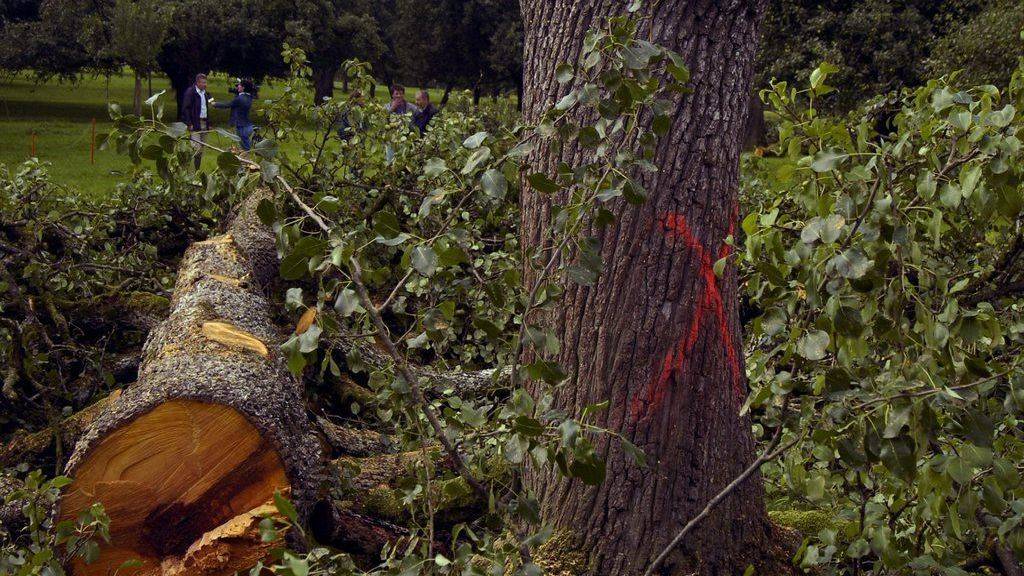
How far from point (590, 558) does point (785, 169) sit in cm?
128

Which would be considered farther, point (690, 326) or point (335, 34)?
point (335, 34)

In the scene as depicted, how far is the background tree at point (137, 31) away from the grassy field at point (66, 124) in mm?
1278

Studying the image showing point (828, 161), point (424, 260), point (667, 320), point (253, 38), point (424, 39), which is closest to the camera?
point (828, 161)

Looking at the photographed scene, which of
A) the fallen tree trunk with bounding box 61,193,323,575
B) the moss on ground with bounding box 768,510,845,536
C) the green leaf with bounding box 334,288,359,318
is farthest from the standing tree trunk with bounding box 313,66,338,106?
the green leaf with bounding box 334,288,359,318

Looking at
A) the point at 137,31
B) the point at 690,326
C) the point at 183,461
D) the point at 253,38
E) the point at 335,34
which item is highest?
the point at 335,34

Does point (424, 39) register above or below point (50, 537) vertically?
above

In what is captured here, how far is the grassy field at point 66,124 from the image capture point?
15727mm

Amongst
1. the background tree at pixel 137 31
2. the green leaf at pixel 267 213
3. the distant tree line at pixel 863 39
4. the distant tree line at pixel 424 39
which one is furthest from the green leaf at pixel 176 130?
the background tree at pixel 137 31

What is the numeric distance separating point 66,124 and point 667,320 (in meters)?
25.3

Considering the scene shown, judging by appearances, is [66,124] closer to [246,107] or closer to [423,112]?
[246,107]

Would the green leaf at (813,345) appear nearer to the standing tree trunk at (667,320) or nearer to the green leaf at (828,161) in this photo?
the green leaf at (828,161)

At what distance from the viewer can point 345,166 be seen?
235 inches

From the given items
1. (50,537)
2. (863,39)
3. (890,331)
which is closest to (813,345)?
(890,331)

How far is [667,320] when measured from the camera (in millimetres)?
2385
